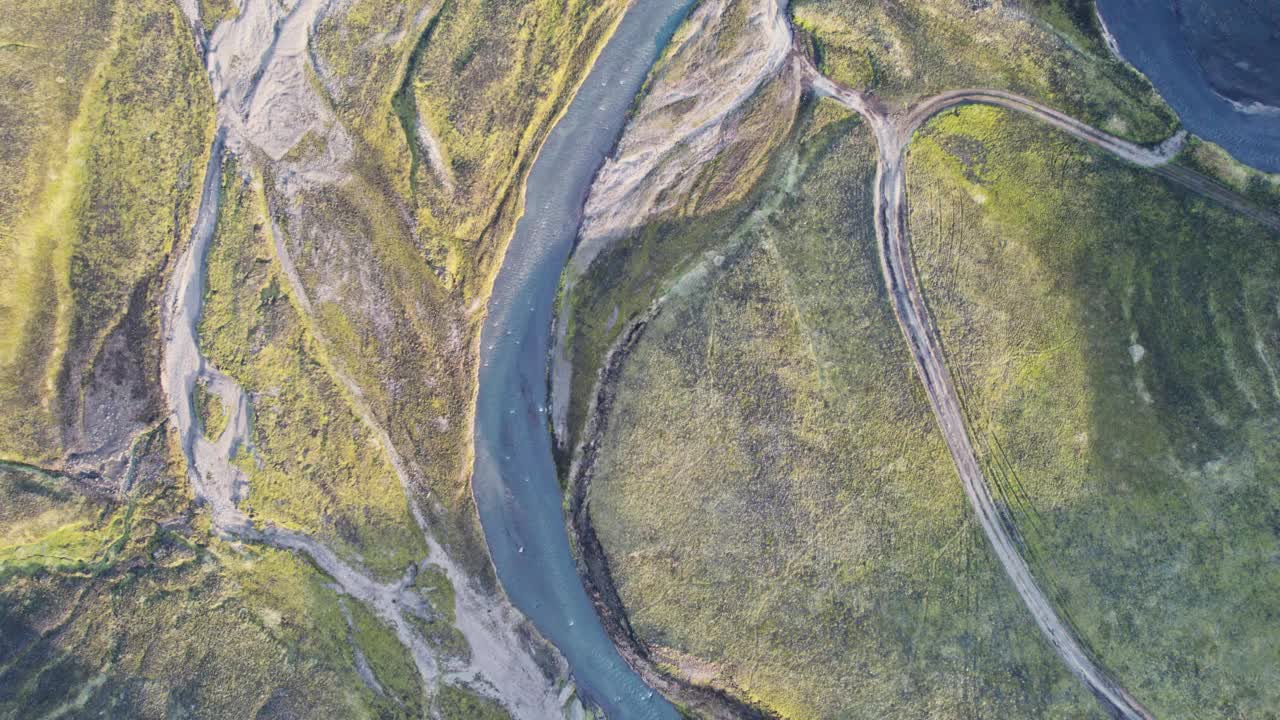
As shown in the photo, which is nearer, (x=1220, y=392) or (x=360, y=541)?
(x=1220, y=392)

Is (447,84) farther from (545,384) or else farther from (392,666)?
(392,666)

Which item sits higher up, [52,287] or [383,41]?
[383,41]

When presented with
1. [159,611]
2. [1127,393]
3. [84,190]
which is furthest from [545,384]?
[1127,393]

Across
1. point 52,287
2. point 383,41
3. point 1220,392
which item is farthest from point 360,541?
point 1220,392

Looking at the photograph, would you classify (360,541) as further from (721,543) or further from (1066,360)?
(1066,360)

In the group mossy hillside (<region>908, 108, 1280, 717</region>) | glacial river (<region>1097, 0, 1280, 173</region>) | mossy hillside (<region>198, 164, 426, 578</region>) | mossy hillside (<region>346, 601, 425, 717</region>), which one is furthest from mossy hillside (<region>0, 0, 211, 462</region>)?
glacial river (<region>1097, 0, 1280, 173</region>)

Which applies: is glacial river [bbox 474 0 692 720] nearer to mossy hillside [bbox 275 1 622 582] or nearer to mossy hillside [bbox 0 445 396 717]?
mossy hillside [bbox 275 1 622 582]
